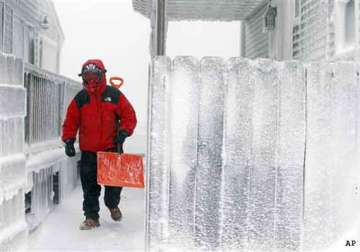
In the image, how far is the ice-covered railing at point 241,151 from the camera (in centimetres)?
294

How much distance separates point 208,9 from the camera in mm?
9133

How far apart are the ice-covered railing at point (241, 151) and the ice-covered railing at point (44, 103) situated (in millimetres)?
2527

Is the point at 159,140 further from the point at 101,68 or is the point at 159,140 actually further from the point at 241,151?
the point at 101,68

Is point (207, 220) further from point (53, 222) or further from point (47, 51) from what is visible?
point (47, 51)

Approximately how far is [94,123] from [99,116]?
96 mm

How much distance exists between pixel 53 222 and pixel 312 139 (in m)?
3.49

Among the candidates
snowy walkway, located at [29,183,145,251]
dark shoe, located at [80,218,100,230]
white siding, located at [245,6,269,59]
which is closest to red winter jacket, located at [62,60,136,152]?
dark shoe, located at [80,218,100,230]

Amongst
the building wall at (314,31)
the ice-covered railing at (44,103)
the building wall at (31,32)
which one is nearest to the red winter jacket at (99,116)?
the ice-covered railing at (44,103)

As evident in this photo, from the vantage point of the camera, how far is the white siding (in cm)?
842

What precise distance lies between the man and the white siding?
406 centimetres

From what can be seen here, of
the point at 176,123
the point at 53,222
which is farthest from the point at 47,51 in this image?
the point at 176,123

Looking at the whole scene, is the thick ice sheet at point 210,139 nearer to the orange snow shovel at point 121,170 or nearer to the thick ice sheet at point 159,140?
the thick ice sheet at point 159,140

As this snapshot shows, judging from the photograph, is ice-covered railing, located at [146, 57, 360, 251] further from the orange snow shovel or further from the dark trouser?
Result: the dark trouser

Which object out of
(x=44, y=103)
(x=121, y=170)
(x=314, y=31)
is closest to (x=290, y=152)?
(x=121, y=170)
